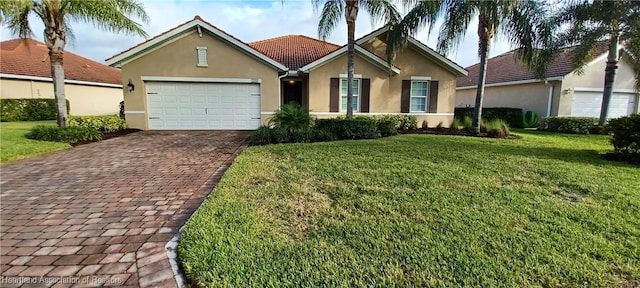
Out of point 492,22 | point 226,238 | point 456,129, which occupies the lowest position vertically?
point 226,238

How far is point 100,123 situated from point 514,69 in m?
25.2

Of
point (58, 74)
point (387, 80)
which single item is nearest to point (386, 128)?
point (387, 80)

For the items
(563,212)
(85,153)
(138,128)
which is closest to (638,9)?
(563,212)

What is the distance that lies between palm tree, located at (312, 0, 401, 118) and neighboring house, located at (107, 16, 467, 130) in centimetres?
149

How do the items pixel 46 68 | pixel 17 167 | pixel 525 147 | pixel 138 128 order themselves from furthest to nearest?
pixel 46 68 → pixel 138 128 → pixel 525 147 → pixel 17 167

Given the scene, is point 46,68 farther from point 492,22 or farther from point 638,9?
point 638,9

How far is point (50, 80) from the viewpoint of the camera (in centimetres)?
1827

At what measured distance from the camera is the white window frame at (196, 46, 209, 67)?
Result: 42.1 feet

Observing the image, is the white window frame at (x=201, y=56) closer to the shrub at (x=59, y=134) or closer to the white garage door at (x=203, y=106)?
the white garage door at (x=203, y=106)

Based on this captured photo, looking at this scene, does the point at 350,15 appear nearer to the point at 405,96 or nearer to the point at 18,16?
the point at 405,96

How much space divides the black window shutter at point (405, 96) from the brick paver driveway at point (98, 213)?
9.76m

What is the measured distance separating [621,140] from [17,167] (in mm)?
14383

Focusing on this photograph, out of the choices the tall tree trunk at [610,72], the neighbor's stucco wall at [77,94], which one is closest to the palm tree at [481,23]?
the tall tree trunk at [610,72]

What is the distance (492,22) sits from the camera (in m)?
10.9
